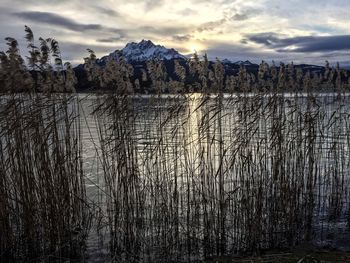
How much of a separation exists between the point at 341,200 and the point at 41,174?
22.1ft

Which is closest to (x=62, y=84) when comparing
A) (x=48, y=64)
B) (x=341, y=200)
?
(x=48, y=64)

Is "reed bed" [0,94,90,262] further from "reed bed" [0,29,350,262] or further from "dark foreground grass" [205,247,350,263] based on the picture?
"dark foreground grass" [205,247,350,263]

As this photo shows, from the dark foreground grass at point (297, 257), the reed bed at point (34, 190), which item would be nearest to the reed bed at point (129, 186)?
the reed bed at point (34, 190)

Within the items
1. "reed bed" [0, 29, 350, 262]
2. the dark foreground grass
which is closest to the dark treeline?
"reed bed" [0, 29, 350, 262]

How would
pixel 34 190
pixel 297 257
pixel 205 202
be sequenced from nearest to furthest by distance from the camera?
pixel 297 257 → pixel 34 190 → pixel 205 202

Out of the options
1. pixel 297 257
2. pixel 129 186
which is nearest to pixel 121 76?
pixel 129 186

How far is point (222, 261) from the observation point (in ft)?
22.5

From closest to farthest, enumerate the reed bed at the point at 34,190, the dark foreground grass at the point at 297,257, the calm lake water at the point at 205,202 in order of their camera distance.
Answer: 1. the dark foreground grass at the point at 297,257
2. the reed bed at the point at 34,190
3. the calm lake water at the point at 205,202

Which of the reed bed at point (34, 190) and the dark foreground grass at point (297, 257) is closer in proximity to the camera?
the dark foreground grass at point (297, 257)

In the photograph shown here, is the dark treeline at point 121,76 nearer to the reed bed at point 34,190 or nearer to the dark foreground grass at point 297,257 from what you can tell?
the reed bed at point 34,190

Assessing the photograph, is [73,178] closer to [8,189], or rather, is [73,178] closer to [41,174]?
[41,174]

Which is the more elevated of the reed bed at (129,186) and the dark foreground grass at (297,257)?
the reed bed at (129,186)

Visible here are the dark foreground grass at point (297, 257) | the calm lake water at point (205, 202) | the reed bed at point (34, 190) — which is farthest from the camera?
the calm lake water at point (205, 202)

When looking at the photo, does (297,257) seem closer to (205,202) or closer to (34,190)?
(205,202)
